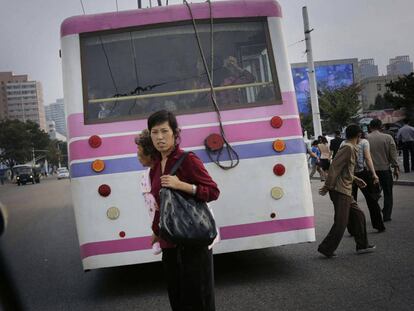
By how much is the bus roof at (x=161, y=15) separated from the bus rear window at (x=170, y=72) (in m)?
0.08

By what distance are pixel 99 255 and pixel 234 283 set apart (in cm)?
150

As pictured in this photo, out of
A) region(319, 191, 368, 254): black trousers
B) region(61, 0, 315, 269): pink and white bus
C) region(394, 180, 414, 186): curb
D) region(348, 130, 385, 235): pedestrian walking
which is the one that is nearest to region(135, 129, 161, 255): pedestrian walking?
region(61, 0, 315, 269): pink and white bus

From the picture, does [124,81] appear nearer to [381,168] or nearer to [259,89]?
[259,89]

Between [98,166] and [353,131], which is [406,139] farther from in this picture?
[98,166]

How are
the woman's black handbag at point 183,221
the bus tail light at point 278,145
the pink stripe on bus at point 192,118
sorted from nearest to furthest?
the woman's black handbag at point 183,221 → the pink stripe on bus at point 192,118 → the bus tail light at point 278,145

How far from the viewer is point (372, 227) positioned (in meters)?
8.92

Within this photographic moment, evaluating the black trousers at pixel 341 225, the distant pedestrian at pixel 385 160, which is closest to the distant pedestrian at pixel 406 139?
the distant pedestrian at pixel 385 160

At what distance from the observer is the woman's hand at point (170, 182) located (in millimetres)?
3256

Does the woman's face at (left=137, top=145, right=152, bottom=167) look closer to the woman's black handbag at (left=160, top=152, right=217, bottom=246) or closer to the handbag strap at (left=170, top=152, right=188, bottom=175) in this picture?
the handbag strap at (left=170, top=152, right=188, bottom=175)

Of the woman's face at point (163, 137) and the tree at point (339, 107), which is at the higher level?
the tree at point (339, 107)

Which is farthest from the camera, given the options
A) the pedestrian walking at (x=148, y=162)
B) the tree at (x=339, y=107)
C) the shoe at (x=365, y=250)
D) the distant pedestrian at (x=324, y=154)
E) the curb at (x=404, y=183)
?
the tree at (x=339, y=107)

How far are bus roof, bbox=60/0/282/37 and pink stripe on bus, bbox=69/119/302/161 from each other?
3.74ft

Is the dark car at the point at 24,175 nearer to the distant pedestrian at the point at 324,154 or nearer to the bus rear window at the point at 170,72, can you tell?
the distant pedestrian at the point at 324,154

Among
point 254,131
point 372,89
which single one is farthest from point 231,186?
point 372,89
